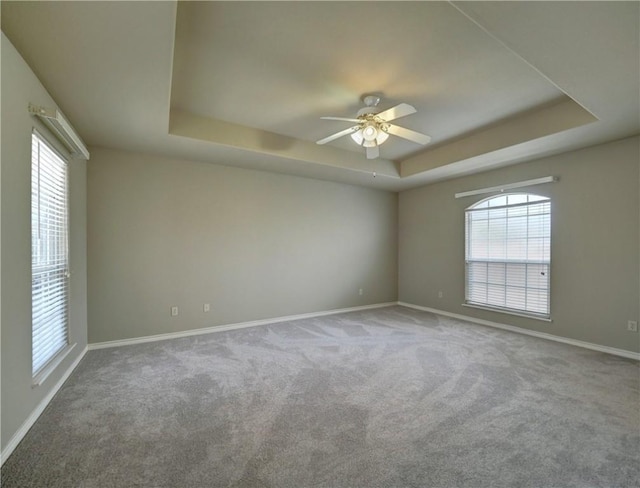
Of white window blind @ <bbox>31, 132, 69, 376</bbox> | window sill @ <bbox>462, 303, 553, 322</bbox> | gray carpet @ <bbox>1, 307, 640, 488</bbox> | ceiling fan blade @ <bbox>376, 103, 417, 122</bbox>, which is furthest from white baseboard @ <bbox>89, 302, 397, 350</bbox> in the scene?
ceiling fan blade @ <bbox>376, 103, 417, 122</bbox>

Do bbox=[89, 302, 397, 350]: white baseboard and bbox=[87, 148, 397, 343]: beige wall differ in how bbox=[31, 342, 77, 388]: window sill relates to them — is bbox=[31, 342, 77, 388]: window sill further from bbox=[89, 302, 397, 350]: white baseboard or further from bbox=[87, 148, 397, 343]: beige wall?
bbox=[87, 148, 397, 343]: beige wall

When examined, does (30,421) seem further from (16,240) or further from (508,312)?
(508,312)

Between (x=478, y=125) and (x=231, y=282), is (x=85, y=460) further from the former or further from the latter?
(x=478, y=125)

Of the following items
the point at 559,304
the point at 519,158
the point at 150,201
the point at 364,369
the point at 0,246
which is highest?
the point at 519,158

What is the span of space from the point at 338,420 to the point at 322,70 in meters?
2.73

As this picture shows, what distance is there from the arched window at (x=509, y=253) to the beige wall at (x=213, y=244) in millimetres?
1863

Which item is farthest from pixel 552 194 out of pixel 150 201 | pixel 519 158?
pixel 150 201

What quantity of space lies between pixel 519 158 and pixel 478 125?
0.97 meters

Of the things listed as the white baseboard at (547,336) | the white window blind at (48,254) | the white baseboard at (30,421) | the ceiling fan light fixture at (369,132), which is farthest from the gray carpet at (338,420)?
the ceiling fan light fixture at (369,132)

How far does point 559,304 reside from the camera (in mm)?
3967

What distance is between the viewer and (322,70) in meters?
2.51

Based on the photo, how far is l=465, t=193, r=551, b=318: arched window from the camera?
4164 mm

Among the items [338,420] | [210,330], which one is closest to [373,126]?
[338,420]

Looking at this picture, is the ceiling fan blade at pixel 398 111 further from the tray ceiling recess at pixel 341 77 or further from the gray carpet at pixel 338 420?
the gray carpet at pixel 338 420
